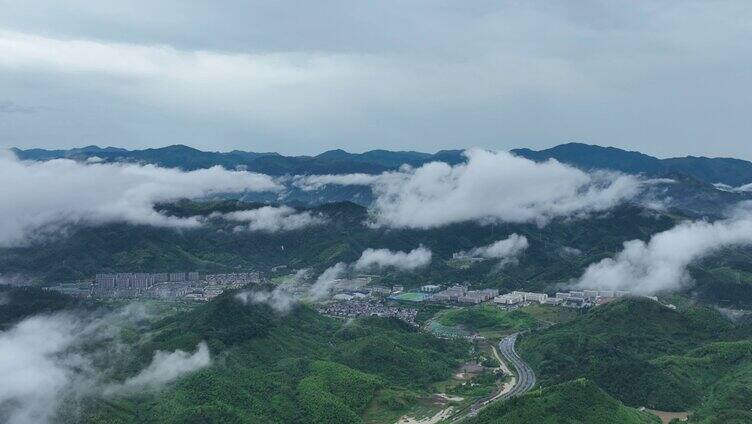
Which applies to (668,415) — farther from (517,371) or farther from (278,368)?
(278,368)

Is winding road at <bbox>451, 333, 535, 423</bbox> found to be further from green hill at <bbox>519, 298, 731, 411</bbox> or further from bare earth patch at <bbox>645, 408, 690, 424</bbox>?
bare earth patch at <bbox>645, 408, 690, 424</bbox>

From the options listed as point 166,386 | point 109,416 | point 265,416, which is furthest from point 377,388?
point 109,416

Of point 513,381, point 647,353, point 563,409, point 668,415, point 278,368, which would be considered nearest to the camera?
point 563,409

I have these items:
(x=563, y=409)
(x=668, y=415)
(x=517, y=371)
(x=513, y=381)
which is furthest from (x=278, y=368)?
(x=668, y=415)

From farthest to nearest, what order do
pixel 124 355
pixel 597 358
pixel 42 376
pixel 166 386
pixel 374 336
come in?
pixel 374 336 < pixel 597 358 < pixel 124 355 < pixel 166 386 < pixel 42 376

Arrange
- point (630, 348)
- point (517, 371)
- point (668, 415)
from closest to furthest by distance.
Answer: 1. point (668, 415)
2. point (517, 371)
3. point (630, 348)

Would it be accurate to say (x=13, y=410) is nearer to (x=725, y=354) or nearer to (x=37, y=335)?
(x=37, y=335)

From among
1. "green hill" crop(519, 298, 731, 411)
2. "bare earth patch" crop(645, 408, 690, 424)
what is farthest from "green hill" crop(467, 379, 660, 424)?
"green hill" crop(519, 298, 731, 411)
